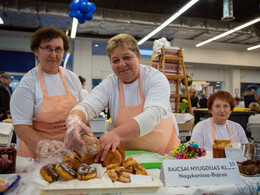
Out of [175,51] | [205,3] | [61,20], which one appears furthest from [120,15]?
[175,51]

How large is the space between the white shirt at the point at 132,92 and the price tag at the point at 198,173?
0.67 metres

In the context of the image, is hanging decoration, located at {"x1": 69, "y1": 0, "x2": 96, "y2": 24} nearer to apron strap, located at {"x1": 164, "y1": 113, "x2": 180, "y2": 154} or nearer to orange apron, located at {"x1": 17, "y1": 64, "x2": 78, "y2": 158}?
orange apron, located at {"x1": 17, "y1": 64, "x2": 78, "y2": 158}

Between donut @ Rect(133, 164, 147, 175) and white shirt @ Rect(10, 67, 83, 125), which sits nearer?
donut @ Rect(133, 164, 147, 175)

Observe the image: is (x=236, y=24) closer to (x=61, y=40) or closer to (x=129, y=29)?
(x=129, y=29)

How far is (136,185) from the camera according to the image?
91cm

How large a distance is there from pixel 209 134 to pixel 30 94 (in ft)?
6.49

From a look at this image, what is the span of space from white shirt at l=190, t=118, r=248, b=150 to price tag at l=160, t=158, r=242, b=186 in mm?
1699

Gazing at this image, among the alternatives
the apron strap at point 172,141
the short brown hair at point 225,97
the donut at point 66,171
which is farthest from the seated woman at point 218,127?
the donut at point 66,171

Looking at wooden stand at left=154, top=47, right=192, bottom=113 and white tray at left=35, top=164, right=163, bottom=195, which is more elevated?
wooden stand at left=154, top=47, right=192, bottom=113

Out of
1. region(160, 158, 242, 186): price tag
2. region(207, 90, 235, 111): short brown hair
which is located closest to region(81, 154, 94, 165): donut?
region(160, 158, 242, 186): price tag

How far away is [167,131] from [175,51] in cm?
368

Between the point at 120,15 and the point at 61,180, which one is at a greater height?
the point at 120,15

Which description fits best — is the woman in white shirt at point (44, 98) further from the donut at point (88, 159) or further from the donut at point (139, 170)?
the donut at point (139, 170)

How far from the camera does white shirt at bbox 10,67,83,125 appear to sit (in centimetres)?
182
